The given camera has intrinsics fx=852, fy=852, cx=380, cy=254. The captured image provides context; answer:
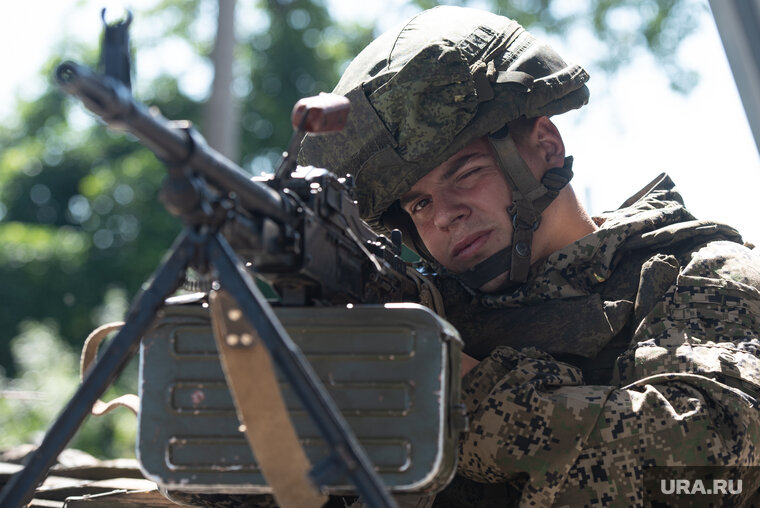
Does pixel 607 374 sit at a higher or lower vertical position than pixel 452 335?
lower

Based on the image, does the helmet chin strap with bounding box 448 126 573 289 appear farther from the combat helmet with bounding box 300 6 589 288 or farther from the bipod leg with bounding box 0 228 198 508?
the bipod leg with bounding box 0 228 198 508

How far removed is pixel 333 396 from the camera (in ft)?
6.25

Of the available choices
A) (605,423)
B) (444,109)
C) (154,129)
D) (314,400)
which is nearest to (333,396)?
(314,400)

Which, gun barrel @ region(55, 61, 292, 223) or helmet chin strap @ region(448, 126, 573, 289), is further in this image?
helmet chin strap @ region(448, 126, 573, 289)

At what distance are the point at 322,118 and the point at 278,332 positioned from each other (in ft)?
1.77

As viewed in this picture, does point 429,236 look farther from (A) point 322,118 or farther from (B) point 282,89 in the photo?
(B) point 282,89

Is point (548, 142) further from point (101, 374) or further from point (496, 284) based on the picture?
point (101, 374)

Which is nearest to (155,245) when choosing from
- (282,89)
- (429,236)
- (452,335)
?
(282,89)

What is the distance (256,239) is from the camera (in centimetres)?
174

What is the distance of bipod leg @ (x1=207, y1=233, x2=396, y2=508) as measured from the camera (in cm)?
146

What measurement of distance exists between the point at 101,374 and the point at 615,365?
67.7 inches

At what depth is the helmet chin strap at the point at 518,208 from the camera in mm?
3188

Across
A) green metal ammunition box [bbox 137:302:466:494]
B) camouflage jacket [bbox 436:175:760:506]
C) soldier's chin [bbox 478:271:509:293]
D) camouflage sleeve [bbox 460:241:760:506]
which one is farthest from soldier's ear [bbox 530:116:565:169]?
green metal ammunition box [bbox 137:302:466:494]

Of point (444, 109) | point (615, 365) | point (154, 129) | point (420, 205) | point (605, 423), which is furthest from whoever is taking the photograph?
point (420, 205)
